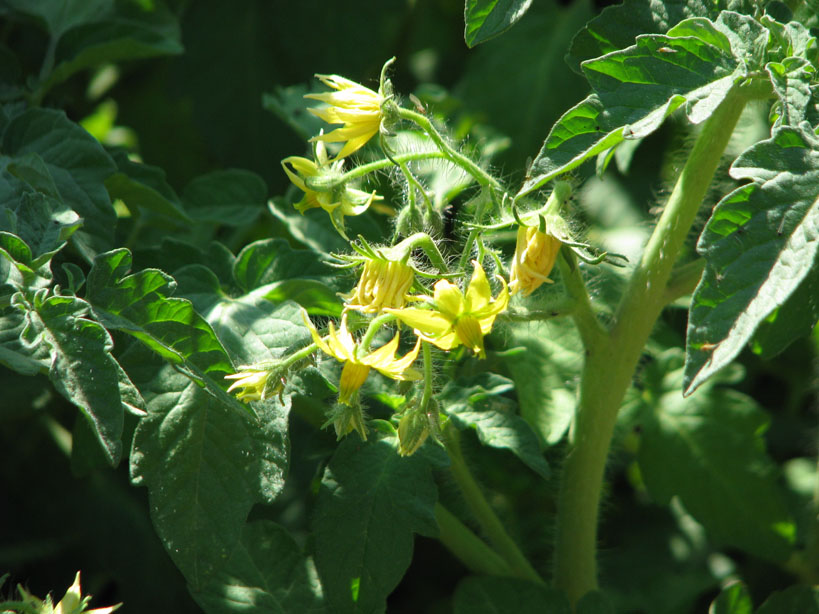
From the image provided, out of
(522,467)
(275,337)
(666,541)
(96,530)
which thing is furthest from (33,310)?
(666,541)

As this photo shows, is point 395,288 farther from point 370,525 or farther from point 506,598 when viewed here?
point 506,598

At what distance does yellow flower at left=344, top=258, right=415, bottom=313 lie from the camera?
81cm

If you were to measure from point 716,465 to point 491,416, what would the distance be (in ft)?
1.60

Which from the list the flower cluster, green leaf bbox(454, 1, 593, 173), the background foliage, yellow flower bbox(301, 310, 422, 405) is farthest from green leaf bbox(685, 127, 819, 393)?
green leaf bbox(454, 1, 593, 173)

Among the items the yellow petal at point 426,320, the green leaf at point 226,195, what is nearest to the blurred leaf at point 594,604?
the yellow petal at point 426,320

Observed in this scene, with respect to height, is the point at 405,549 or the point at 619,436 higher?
the point at 405,549

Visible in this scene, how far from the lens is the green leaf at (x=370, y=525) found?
0.89 metres

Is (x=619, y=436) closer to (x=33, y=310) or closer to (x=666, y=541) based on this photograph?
(x=666, y=541)

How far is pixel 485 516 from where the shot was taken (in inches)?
43.6

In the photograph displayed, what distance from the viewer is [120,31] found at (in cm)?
128

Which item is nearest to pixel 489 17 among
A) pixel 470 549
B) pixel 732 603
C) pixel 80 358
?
pixel 80 358

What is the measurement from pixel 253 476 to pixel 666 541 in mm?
957

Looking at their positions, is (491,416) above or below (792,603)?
above

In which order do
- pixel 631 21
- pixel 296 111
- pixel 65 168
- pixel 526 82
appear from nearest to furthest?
pixel 631 21, pixel 65 168, pixel 296 111, pixel 526 82
